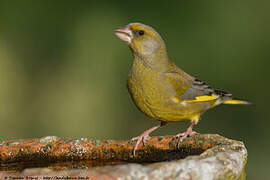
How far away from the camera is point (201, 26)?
7.65 meters

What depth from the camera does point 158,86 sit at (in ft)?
12.9

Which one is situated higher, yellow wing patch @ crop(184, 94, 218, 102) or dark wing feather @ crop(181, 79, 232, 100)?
dark wing feather @ crop(181, 79, 232, 100)

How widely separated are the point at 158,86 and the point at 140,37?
0.52 m

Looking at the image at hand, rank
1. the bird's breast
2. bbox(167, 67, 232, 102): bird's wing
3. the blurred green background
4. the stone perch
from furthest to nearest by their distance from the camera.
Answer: the blurred green background < bbox(167, 67, 232, 102): bird's wing < the bird's breast < the stone perch

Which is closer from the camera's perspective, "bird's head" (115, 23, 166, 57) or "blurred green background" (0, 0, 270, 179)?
"bird's head" (115, 23, 166, 57)

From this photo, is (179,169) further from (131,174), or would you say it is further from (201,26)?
(201,26)

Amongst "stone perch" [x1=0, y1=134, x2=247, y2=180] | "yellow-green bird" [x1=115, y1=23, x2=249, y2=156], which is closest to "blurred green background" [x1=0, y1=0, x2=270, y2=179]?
"yellow-green bird" [x1=115, y1=23, x2=249, y2=156]

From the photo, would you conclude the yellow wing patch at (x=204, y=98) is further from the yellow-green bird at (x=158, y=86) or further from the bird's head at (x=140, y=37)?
the bird's head at (x=140, y=37)

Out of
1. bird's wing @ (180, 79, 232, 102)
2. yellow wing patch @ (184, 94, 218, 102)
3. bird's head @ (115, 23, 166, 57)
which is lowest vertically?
yellow wing patch @ (184, 94, 218, 102)

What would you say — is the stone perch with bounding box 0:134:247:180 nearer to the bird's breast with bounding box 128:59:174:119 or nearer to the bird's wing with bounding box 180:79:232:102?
the bird's breast with bounding box 128:59:174:119

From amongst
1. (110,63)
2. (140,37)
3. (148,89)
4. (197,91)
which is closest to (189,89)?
(197,91)

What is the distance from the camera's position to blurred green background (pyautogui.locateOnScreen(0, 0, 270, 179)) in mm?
6734

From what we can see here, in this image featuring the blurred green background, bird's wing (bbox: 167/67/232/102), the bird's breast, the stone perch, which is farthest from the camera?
the blurred green background

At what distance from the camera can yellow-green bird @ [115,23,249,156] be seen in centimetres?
385
